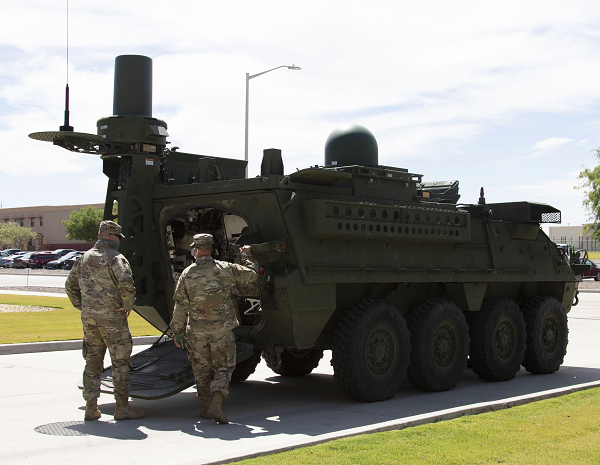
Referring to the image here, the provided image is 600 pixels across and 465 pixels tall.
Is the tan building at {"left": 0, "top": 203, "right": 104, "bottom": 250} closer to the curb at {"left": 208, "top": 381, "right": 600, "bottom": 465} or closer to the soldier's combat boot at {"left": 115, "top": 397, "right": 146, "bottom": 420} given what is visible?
the soldier's combat boot at {"left": 115, "top": 397, "right": 146, "bottom": 420}

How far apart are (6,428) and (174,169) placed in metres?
3.73

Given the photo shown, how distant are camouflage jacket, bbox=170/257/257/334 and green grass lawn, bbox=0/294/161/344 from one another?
22.3 feet

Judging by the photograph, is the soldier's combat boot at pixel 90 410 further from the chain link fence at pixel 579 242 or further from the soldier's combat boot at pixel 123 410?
the chain link fence at pixel 579 242

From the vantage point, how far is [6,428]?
22.5 feet

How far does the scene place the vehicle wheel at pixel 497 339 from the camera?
9922 millimetres

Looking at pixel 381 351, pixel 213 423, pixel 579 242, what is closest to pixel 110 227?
pixel 213 423

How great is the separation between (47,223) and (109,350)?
84.3m

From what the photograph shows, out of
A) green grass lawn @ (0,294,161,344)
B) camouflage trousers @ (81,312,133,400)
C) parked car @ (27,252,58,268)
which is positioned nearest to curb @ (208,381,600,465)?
camouflage trousers @ (81,312,133,400)

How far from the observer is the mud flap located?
7441 millimetres

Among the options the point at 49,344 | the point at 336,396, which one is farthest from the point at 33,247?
the point at 336,396

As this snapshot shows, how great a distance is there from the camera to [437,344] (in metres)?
9.27

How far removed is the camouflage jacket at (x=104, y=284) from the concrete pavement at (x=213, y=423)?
3.60ft

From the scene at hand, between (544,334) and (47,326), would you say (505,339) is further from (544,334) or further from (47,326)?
(47,326)

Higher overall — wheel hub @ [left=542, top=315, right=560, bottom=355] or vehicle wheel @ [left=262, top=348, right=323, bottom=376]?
wheel hub @ [left=542, top=315, right=560, bottom=355]
